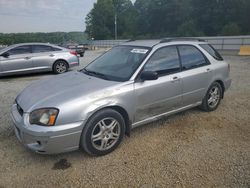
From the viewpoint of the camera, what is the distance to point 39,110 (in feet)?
9.10

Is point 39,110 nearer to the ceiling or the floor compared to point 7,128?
nearer to the ceiling

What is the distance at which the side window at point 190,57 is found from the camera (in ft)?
13.2

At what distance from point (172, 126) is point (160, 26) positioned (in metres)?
58.3

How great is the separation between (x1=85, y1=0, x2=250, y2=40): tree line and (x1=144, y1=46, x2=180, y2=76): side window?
13.4 m

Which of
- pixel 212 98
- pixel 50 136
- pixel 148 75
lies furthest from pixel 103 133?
pixel 212 98

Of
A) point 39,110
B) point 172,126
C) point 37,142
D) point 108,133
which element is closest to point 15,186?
point 37,142

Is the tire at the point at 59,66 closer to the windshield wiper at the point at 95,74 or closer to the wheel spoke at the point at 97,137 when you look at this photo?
the windshield wiper at the point at 95,74

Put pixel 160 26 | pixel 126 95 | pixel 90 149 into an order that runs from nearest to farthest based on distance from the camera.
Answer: pixel 90 149
pixel 126 95
pixel 160 26

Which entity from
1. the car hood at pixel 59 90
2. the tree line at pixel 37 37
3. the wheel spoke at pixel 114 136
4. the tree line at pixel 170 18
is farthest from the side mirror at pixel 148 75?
the tree line at pixel 37 37

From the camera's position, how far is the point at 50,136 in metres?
2.68

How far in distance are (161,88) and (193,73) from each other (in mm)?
879

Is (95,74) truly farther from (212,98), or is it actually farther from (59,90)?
(212,98)

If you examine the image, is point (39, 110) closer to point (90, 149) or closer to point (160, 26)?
point (90, 149)

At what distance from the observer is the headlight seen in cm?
271
